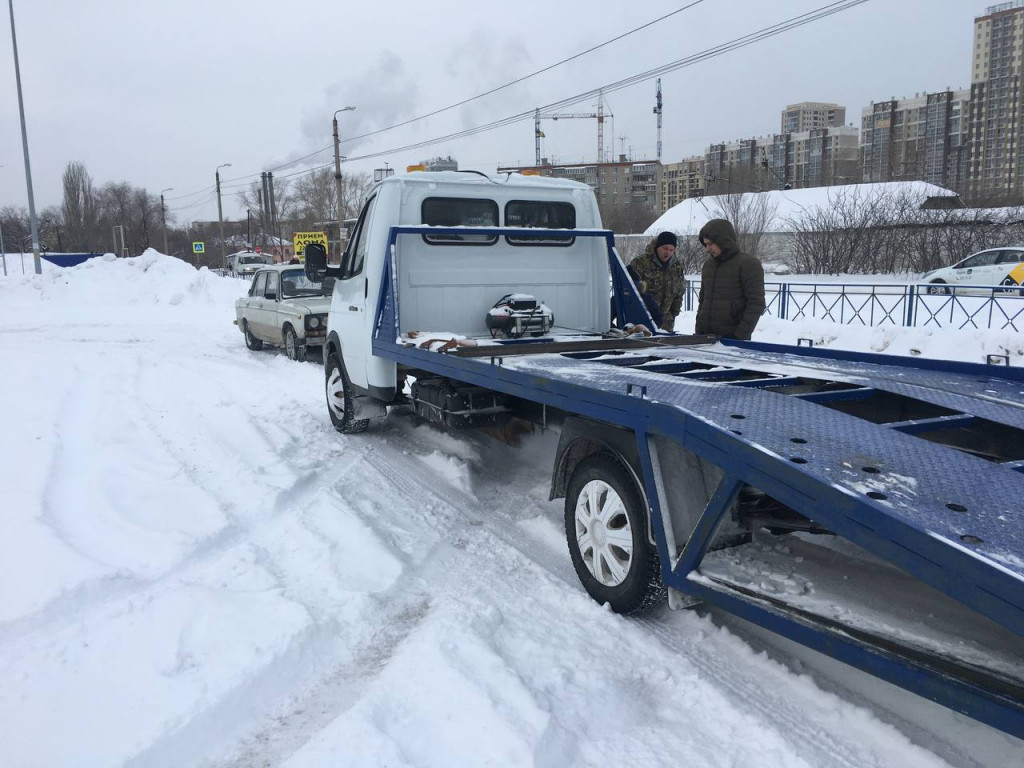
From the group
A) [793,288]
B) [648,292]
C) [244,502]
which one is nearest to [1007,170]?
[793,288]

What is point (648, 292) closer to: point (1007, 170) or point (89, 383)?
point (89, 383)

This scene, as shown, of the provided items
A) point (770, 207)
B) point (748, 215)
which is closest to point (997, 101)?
point (770, 207)

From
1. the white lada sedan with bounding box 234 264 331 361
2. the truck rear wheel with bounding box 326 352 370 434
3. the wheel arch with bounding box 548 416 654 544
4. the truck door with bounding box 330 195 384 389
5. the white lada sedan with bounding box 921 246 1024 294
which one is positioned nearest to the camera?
the wheel arch with bounding box 548 416 654 544

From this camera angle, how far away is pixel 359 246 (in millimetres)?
6922

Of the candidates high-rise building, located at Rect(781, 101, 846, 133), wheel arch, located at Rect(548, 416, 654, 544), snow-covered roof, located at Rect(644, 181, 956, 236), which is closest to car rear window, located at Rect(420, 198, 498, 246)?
wheel arch, located at Rect(548, 416, 654, 544)

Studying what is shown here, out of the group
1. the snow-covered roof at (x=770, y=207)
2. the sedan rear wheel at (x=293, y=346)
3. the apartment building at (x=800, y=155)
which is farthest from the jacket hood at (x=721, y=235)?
the apartment building at (x=800, y=155)

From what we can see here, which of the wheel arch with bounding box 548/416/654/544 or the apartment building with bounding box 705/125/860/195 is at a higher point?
the apartment building with bounding box 705/125/860/195

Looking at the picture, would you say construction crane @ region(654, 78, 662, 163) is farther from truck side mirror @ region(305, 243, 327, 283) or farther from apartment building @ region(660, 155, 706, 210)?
truck side mirror @ region(305, 243, 327, 283)

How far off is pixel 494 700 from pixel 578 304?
4.25 m

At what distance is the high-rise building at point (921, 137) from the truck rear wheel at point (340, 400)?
56.2m

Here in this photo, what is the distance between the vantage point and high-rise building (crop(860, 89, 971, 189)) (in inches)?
2454

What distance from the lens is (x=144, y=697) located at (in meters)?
2.98

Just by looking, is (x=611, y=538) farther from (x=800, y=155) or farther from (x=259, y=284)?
(x=800, y=155)

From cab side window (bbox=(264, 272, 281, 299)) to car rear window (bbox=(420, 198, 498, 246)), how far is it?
776cm
